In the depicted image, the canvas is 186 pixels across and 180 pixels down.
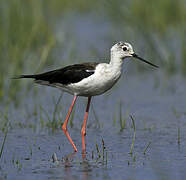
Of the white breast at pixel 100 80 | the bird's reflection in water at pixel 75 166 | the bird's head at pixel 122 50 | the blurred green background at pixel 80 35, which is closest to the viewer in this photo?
the bird's reflection in water at pixel 75 166

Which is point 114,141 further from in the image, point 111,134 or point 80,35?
point 80,35

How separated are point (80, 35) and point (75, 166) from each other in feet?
26.4

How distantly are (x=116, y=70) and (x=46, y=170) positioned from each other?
1567 millimetres

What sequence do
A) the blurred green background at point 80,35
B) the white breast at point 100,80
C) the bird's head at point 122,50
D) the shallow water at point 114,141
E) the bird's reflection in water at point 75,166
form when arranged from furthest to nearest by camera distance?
the blurred green background at point 80,35
the bird's head at point 122,50
the white breast at point 100,80
the shallow water at point 114,141
the bird's reflection in water at point 75,166

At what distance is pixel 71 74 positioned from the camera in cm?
647

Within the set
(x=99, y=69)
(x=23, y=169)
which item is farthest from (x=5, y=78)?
(x=23, y=169)

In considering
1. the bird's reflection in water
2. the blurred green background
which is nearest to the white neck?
the bird's reflection in water

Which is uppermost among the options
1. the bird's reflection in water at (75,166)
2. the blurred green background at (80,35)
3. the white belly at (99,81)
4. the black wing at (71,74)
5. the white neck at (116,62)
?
the blurred green background at (80,35)

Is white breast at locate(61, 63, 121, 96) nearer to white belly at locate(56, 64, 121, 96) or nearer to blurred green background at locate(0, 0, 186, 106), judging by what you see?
white belly at locate(56, 64, 121, 96)

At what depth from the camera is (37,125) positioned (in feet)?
23.8

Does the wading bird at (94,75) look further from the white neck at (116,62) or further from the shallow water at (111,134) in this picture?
the shallow water at (111,134)

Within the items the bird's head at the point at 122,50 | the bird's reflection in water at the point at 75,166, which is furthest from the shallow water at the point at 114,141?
the bird's head at the point at 122,50

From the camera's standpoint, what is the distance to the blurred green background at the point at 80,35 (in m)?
9.07

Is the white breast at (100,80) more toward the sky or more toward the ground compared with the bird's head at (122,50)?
more toward the ground
